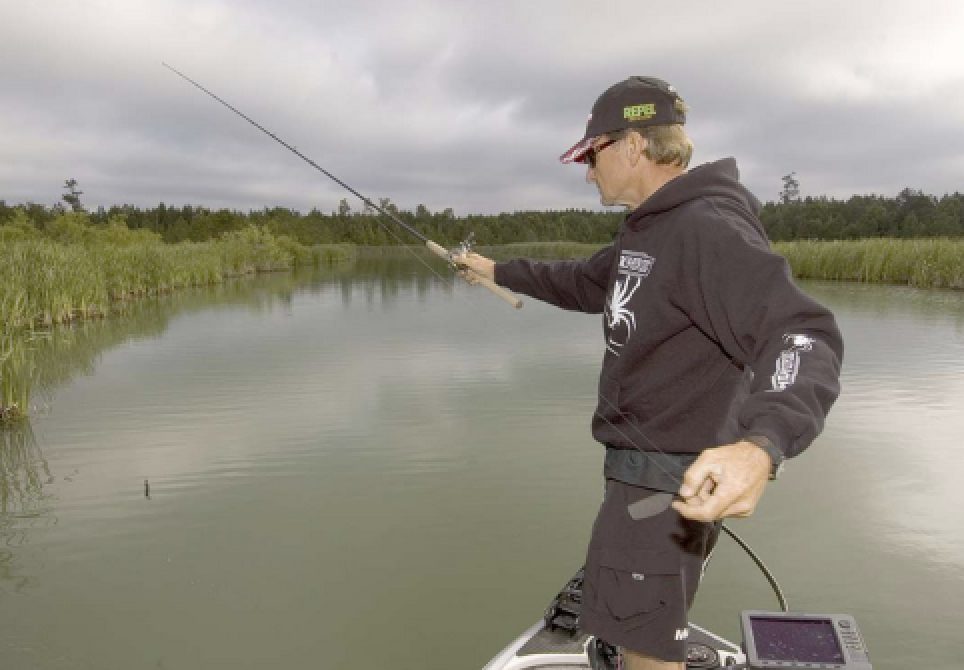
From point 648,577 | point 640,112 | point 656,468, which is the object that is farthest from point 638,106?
point 648,577

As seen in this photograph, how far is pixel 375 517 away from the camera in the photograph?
536 cm

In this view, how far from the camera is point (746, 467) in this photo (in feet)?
4.43

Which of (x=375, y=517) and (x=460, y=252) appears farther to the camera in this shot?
(x=375, y=517)

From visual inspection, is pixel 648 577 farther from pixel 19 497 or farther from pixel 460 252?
pixel 19 497

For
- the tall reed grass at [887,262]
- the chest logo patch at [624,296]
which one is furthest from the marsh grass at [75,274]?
the tall reed grass at [887,262]

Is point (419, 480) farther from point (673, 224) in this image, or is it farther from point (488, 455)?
point (673, 224)

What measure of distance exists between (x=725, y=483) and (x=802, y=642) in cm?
122

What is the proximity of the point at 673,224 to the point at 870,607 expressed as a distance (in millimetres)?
3472

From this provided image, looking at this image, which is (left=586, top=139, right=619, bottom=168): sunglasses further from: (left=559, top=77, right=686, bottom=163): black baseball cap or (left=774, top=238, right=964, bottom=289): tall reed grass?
(left=774, top=238, right=964, bottom=289): tall reed grass

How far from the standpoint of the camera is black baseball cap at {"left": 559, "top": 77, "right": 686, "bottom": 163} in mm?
2031

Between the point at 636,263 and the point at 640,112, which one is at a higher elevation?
the point at 640,112

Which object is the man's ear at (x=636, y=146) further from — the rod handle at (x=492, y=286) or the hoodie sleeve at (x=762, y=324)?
the rod handle at (x=492, y=286)

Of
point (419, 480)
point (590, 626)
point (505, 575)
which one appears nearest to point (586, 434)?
point (419, 480)

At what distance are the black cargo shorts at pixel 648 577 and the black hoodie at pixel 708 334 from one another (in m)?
0.21
